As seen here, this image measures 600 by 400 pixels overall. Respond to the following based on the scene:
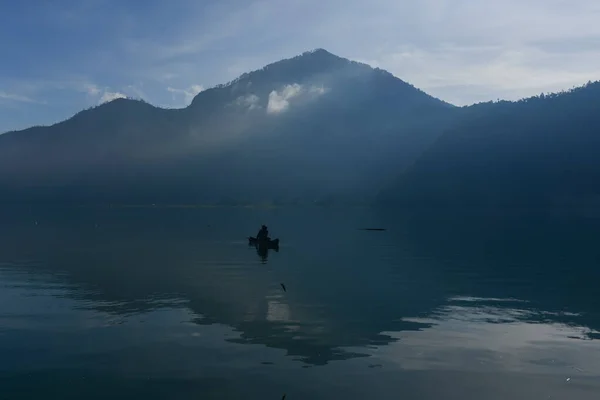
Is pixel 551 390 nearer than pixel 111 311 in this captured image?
Yes

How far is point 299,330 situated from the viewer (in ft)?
112

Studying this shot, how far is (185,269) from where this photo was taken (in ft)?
209

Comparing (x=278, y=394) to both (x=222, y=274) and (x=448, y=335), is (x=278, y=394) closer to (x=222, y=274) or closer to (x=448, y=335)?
(x=448, y=335)

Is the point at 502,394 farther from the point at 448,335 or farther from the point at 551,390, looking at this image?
the point at 448,335

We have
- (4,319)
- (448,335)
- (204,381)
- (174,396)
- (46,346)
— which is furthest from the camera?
(4,319)

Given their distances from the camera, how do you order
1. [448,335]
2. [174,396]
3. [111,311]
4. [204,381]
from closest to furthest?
[174,396], [204,381], [448,335], [111,311]

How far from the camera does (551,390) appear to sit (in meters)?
23.8

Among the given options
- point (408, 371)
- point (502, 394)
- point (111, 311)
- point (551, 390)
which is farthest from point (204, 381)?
point (111, 311)

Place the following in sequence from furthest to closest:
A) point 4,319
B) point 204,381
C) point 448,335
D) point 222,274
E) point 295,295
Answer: point 222,274 < point 295,295 < point 4,319 < point 448,335 < point 204,381

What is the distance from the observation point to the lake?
24344mm

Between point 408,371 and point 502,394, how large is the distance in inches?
167

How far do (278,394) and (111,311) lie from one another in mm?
20365

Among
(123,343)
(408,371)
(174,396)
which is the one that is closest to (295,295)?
(123,343)

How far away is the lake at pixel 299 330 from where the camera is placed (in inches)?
958
